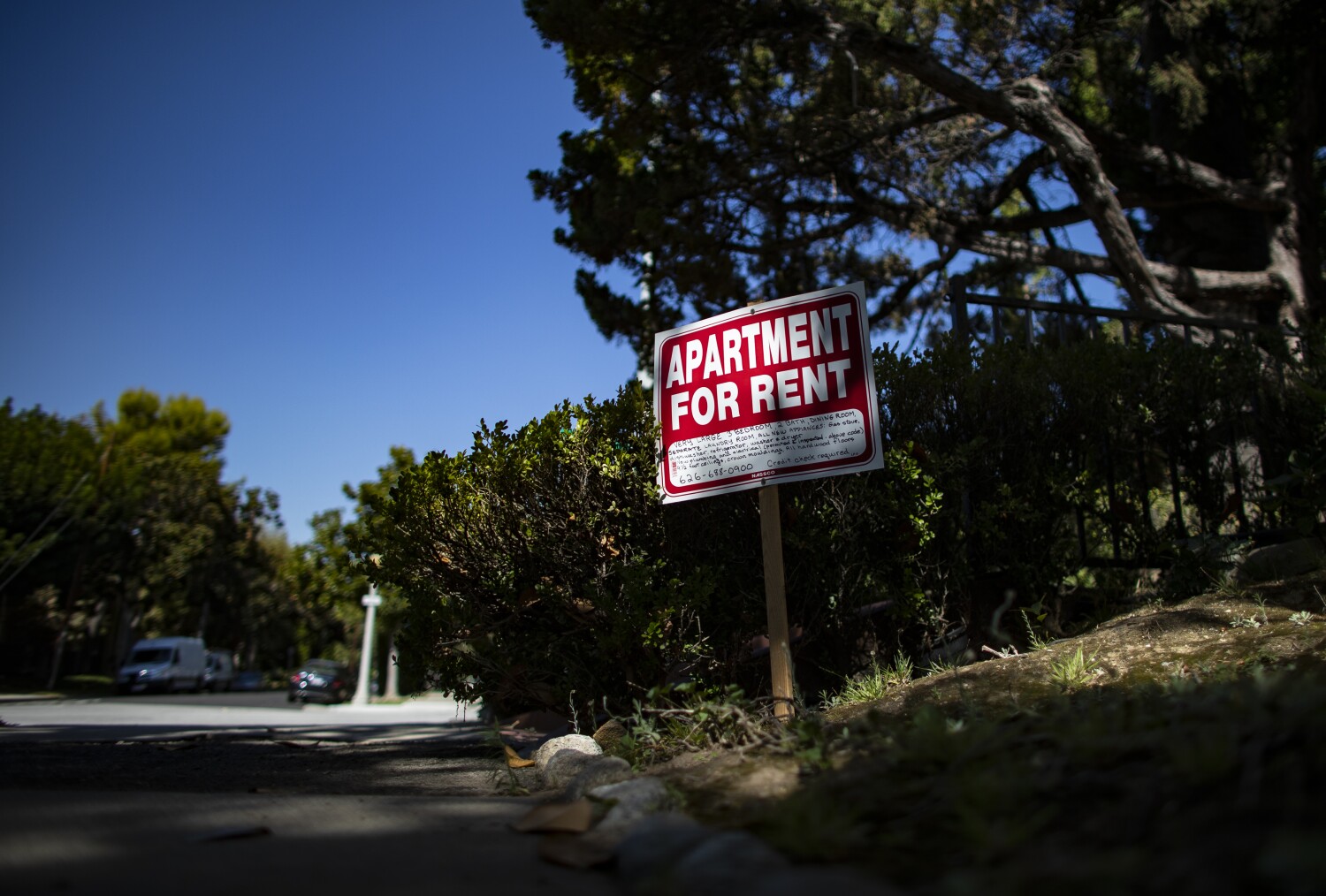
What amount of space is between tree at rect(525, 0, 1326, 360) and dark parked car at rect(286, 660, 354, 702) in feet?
63.7

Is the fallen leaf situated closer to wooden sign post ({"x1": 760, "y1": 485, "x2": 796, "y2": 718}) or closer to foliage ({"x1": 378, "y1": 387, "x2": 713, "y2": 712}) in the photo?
foliage ({"x1": 378, "y1": 387, "x2": 713, "y2": 712})

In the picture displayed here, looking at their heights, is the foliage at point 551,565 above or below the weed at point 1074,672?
above

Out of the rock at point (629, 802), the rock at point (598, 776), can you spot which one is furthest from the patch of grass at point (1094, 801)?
the rock at point (598, 776)

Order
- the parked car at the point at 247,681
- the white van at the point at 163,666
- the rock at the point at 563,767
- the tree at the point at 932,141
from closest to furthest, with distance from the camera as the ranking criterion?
the rock at the point at 563,767, the tree at the point at 932,141, the white van at the point at 163,666, the parked car at the point at 247,681

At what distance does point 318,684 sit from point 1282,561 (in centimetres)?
2769

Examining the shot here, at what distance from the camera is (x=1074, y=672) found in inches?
163

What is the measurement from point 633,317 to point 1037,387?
27.4ft

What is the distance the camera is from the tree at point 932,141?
32.8ft

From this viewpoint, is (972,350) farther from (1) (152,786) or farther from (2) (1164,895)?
(1) (152,786)

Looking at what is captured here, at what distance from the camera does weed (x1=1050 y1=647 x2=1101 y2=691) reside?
4105 millimetres

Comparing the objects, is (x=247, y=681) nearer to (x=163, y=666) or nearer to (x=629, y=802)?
(x=163, y=666)

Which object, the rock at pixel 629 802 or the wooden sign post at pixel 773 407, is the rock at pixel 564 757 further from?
the wooden sign post at pixel 773 407

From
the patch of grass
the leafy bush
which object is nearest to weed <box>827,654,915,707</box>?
the leafy bush

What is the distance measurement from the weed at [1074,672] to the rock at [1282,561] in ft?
6.17
